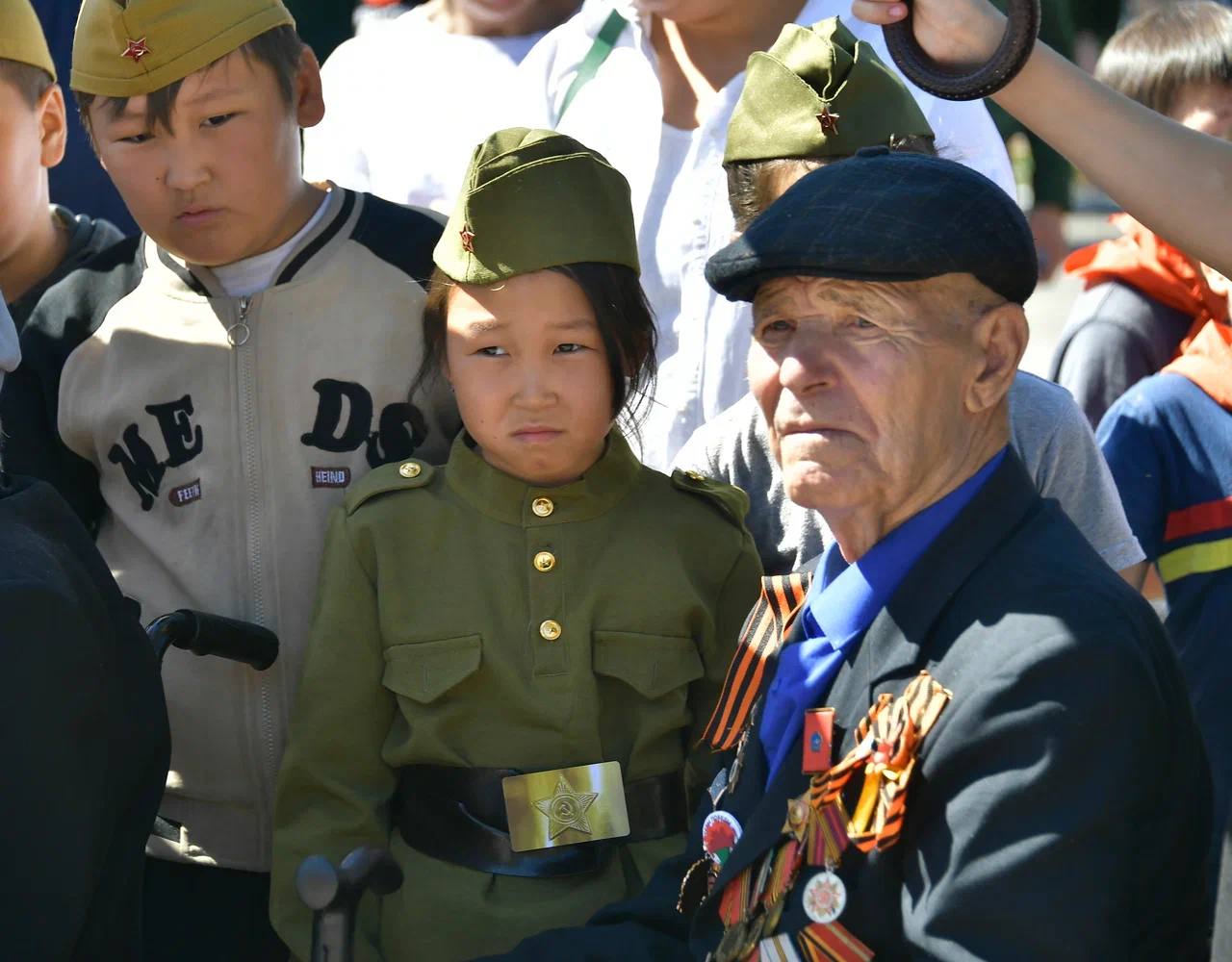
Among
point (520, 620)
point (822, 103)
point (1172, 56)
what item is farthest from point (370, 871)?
point (1172, 56)

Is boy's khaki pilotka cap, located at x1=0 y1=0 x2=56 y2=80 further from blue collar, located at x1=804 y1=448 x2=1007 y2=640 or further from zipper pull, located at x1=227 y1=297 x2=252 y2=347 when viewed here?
blue collar, located at x1=804 y1=448 x2=1007 y2=640

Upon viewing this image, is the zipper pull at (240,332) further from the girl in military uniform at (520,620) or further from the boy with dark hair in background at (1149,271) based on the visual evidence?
the boy with dark hair in background at (1149,271)

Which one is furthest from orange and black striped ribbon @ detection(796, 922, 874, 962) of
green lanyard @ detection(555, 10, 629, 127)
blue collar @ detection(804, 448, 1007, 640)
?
green lanyard @ detection(555, 10, 629, 127)

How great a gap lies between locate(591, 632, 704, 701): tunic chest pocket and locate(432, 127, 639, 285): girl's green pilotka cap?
57 cm

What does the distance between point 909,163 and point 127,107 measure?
140cm

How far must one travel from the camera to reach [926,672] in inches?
75.4

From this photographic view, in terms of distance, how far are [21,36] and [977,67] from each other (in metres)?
1.90

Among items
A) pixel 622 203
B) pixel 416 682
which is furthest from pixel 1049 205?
pixel 416 682

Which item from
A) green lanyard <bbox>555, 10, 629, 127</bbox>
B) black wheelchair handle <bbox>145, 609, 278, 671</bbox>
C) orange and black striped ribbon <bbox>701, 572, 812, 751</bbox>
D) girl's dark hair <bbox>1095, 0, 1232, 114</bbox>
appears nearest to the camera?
orange and black striped ribbon <bbox>701, 572, 812, 751</bbox>

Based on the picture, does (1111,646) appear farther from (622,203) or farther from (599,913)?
(622,203)

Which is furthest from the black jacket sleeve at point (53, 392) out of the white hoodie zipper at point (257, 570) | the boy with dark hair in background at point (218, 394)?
the white hoodie zipper at point (257, 570)

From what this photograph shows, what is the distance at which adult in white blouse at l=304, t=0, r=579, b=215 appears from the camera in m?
3.93

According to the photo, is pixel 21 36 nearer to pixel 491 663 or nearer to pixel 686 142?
pixel 686 142

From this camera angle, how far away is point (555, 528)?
267cm
